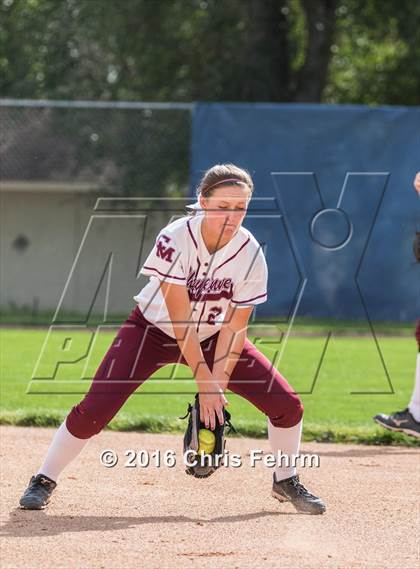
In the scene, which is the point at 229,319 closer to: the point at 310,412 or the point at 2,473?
the point at 2,473

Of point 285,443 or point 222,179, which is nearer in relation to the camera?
point 222,179

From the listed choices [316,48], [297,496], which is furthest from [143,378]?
[316,48]

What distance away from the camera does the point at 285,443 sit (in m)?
5.33

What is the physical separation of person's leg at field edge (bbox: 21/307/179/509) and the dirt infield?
0.18 meters

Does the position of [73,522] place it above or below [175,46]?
below

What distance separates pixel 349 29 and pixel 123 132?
764 cm

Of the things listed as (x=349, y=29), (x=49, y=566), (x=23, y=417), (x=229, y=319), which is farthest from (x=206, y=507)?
(x=349, y=29)

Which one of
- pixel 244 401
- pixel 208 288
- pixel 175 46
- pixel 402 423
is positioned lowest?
pixel 208 288

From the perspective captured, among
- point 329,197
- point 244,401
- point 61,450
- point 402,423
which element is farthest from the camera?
point 329,197

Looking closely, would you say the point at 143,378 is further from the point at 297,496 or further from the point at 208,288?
the point at 297,496

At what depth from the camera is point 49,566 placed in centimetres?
414

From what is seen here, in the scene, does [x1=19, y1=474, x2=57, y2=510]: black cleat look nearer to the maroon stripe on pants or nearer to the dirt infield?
the dirt infield

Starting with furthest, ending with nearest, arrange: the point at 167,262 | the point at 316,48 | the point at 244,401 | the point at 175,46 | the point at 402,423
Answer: the point at 316,48 → the point at 175,46 → the point at 244,401 → the point at 402,423 → the point at 167,262

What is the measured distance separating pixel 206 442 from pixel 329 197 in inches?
320
